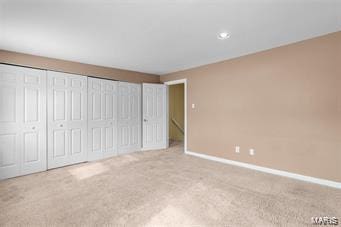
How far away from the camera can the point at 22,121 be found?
3088 millimetres

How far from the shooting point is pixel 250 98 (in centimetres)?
339

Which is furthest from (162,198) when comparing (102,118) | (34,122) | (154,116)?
(154,116)

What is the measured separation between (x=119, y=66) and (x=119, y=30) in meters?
1.99

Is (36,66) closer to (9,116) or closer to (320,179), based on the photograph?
(9,116)

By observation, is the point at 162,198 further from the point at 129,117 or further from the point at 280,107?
the point at 129,117

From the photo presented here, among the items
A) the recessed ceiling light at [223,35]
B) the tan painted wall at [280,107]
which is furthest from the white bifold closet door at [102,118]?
the recessed ceiling light at [223,35]

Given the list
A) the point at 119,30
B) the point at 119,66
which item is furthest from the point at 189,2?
the point at 119,66

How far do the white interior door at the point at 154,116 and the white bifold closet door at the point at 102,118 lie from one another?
34.6 inches

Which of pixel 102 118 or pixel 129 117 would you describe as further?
pixel 129 117

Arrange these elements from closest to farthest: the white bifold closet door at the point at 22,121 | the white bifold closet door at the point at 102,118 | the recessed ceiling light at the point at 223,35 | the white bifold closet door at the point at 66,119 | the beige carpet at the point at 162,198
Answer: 1. the beige carpet at the point at 162,198
2. the recessed ceiling light at the point at 223,35
3. the white bifold closet door at the point at 22,121
4. the white bifold closet door at the point at 66,119
5. the white bifold closet door at the point at 102,118

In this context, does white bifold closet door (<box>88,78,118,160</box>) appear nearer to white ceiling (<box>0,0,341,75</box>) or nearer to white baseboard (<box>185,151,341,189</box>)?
white ceiling (<box>0,0,341,75</box>)

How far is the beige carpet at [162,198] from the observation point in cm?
181

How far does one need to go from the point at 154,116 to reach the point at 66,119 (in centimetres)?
228

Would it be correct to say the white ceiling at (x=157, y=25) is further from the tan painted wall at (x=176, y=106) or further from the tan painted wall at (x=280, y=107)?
the tan painted wall at (x=176, y=106)
